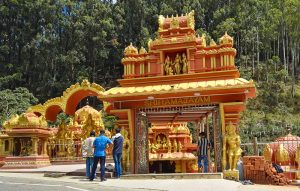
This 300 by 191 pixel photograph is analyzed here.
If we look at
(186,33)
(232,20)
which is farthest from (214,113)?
(232,20)

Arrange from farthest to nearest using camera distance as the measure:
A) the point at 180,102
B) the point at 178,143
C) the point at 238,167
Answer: the point at 178,143 < the point at 180,102 < the point at 238,167

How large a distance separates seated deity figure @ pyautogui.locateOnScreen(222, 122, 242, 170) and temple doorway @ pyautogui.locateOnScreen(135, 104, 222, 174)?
13.0 inches

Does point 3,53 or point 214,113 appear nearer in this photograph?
point 214,113

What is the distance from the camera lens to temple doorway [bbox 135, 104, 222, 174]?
1528cm

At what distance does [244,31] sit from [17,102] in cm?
2965

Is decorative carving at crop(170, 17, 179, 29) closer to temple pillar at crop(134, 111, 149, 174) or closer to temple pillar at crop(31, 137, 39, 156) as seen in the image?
temple pillar at crop(134, 111, 149, 174)

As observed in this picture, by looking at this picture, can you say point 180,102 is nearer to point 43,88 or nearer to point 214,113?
point 214,113

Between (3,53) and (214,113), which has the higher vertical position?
(3,53)

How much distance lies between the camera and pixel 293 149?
689 inches

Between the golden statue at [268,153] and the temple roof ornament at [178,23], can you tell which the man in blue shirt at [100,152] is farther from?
the golden statue at [268,153]

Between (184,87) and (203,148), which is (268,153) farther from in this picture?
(184,87)

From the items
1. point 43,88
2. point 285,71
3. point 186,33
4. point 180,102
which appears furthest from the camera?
point 43,88

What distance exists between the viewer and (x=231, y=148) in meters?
13.9

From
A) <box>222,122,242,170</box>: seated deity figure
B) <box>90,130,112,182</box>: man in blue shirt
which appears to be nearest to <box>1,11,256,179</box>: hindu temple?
<box>222,122,242,170</box>: seated deity figure
